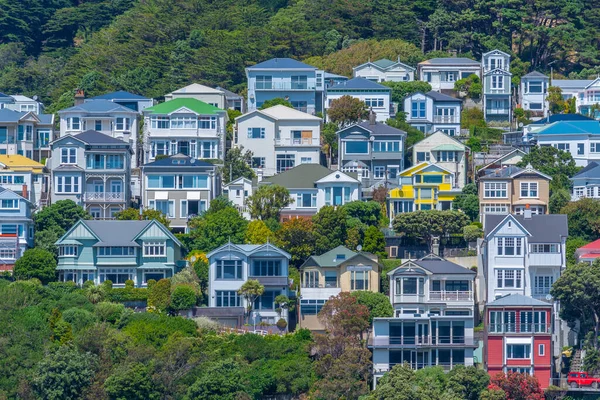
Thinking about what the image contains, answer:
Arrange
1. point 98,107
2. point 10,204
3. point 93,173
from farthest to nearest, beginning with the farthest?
1. point 98,107
2. point 93,173
3. point 10,204

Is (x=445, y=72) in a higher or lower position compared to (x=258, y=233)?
higher

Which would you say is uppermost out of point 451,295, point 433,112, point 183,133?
point 433,112

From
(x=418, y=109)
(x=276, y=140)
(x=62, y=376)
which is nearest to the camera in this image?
(x=62, y=376)

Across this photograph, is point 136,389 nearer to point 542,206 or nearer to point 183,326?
point 183,326

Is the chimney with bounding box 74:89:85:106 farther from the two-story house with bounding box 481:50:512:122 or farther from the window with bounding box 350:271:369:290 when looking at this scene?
the window with bounding box 350:271:369:290

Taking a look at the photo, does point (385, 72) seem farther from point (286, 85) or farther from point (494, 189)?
point (494, 189)

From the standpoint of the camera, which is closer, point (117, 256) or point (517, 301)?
point (517, 301)

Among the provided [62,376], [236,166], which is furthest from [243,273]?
[236,166]

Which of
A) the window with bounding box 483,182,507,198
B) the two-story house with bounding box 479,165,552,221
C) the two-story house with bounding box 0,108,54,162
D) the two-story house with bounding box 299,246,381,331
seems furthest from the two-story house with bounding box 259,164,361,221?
the two-story house with bounding box 0,108,54,162
